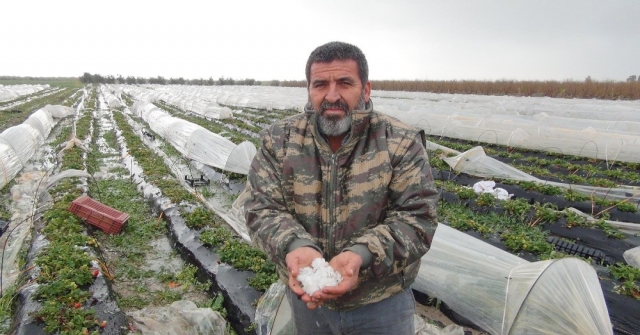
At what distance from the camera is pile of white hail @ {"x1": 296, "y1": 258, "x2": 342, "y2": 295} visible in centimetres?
161

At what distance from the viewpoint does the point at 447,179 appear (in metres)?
8.57

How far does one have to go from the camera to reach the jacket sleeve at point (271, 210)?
1774 millimetres

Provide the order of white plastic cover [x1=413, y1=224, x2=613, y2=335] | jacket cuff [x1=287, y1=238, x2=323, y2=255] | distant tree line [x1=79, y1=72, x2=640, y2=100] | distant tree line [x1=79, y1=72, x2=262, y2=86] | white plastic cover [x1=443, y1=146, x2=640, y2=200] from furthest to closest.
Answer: distant tree line [x1=79, y1=72, x2=262, y2=86]
distant tree line [x1=79, y1=72, x2=640, y2=100]
white plastic cover [x1=443, y1=146, x2=640, y2=200]
white plastic cover [x1=413, y1=224, x2=613, y2=335]
jacket cuff [x1=287, y1=238, x2=323, y2=255]

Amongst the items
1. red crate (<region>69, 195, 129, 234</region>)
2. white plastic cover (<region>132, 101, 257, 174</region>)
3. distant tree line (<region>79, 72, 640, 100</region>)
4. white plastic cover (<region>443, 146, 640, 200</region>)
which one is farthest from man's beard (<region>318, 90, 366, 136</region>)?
distant tree line (<region>79, 72, 640, 100</region>)

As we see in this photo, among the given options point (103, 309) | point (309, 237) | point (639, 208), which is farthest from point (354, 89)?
point (639, 208)

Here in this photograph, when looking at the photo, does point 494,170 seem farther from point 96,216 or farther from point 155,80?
point 155,80

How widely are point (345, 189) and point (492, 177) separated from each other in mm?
7017

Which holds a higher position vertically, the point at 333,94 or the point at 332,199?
the point at 333,94

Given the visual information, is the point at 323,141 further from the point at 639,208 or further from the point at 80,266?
the point at 639,208

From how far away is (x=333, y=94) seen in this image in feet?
6.25

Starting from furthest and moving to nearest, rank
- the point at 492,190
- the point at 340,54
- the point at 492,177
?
the point at 492,177 → the point at 492,190 → the point at 340,54

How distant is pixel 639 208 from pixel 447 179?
3.30 m

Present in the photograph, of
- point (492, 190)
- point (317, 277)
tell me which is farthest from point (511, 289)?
point (492, 190)

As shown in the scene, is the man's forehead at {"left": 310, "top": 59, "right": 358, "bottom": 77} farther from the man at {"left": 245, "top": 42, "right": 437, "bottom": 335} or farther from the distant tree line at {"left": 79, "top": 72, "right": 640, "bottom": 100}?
the distant tree line at {"left": 79, "top": 72, "right": 640, "bottom": 100}
